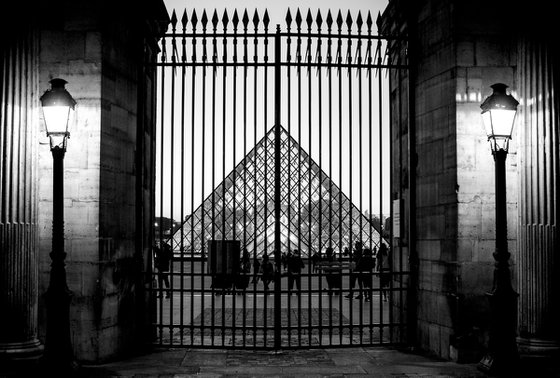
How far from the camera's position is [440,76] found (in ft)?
26.6

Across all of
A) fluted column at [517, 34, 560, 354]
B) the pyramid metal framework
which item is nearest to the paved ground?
fluted column at [517, 34, 560, 354]

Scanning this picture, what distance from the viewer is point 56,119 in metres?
6.59

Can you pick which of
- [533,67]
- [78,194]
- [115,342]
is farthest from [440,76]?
[115,342]

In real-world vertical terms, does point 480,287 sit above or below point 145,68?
below

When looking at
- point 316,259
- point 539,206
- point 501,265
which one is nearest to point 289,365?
point 501,265

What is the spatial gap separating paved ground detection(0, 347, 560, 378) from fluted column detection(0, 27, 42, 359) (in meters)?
0.51

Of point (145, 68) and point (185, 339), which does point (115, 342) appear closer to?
point (185, 339)

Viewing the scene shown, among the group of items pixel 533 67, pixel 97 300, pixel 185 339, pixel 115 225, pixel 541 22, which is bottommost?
pixel 185 339

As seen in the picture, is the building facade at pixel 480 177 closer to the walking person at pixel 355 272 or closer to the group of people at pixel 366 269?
the group of people at pixel 366 269

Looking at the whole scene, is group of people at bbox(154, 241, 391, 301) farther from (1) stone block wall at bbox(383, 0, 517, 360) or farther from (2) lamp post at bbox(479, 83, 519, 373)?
(2) lamp post at bbox(479, 83, 519, 373)

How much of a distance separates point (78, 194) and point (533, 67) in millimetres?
5241

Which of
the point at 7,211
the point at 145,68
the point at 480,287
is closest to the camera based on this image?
the point at 7,211

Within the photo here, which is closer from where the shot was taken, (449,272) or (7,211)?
(7,211)

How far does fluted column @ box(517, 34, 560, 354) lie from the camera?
7477 millimetres
